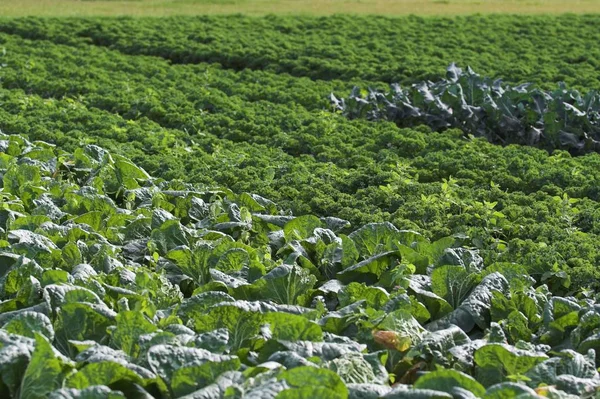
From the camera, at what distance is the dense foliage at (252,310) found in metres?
4.24

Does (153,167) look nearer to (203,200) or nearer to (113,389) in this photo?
(203,200)

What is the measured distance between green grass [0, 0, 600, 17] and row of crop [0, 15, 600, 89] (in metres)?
2.59

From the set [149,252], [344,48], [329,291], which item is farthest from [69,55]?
[329,291]

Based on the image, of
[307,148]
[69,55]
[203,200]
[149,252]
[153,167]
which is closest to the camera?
[149,252]

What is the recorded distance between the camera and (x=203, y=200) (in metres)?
8.42

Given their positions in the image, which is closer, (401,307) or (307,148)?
(401,307)

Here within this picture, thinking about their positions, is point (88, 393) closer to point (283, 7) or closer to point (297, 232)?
point (297, 232)

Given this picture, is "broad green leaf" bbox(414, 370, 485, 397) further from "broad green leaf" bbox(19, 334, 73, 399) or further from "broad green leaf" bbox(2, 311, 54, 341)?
"broad green leaf" bbox(2, 311, 54, 341)

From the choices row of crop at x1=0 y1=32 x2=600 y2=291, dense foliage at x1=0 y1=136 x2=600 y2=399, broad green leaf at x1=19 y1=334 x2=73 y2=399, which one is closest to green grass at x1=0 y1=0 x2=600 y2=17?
row of crop at x1=0 y1=32 x2=600 y2=291

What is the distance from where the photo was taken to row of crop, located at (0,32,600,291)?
25.9 feet

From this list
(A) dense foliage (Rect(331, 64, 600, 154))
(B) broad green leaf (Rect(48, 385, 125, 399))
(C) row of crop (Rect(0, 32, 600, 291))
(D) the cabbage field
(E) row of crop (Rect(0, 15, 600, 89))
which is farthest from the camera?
(E) row of crop (Rect(0, 15, 600, 89))

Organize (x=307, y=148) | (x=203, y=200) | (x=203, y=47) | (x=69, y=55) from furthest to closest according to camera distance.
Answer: (x=203, y=47) < (x=69, y=55) < (x=307, y=148) < (x=203, y=200)

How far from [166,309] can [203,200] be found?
3.08 m

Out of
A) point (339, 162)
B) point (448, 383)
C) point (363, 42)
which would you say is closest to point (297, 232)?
point (448, 383)
